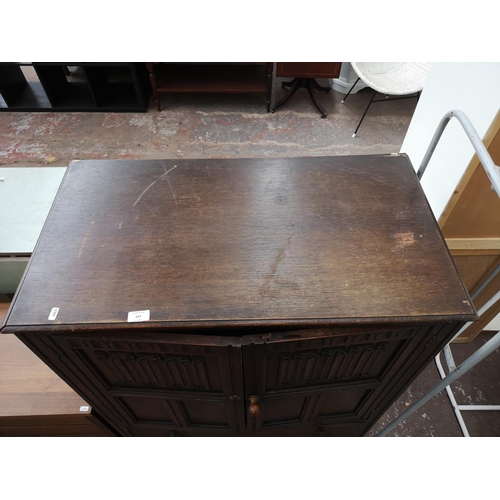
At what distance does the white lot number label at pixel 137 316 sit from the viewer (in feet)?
2.40

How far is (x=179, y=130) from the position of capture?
2758 mm

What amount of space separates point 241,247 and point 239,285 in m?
0.11

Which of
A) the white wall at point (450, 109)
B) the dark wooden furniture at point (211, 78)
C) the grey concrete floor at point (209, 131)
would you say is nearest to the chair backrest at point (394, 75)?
the grey concrete floor at point (209, 131)

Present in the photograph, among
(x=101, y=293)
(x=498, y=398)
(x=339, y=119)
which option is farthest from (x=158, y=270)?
(x=339, y=119)

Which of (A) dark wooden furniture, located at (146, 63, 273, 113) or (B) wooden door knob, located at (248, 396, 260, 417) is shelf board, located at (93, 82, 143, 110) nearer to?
(A) dark wooden furniture, located at (146, 63, 273, 113)

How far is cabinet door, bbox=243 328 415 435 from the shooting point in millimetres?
792

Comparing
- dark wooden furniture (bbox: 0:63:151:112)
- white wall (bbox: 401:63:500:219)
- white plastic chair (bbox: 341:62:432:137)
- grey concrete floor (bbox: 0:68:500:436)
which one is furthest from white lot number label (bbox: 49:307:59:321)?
dark wooden furniture (bbox: 0:63:151:112)

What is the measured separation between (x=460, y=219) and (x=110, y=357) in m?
1.24

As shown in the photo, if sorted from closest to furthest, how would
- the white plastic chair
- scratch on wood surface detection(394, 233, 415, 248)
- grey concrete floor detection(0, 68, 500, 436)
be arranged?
scratch on wood surface detection(394, 233, 415, 248) → the white plastic chair → grey concrete floor detection(0, 68, 500, 436)

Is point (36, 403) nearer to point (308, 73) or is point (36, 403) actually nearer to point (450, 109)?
point (450, 109)

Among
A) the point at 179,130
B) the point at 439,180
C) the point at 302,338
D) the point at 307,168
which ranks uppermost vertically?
the point at 179,130

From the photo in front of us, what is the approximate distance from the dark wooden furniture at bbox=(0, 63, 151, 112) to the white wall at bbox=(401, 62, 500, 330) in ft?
7.43

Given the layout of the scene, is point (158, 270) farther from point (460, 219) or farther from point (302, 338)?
point (460, 219)

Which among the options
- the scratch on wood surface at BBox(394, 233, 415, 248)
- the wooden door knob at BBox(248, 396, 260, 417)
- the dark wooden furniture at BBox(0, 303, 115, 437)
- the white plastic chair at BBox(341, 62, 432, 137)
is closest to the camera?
the scratch on wood surface at BBox(394, 233, 415, 248)
